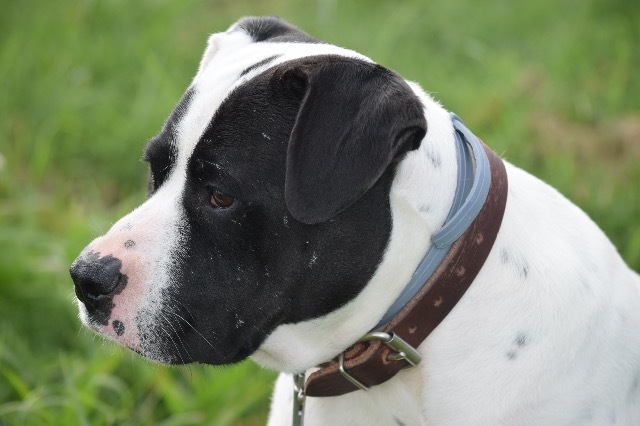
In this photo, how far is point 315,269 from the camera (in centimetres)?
231

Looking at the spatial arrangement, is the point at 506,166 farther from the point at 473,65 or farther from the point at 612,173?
the point at 473,65

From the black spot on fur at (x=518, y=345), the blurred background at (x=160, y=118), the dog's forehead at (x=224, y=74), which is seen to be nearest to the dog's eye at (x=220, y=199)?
the dog's forehead at (x=224, y=74)

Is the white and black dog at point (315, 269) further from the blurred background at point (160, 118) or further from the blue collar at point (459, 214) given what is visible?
the blurred background at point (160, 118)

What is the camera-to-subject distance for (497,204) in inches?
92.6

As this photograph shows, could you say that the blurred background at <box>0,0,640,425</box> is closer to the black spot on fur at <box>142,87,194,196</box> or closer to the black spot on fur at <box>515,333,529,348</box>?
the black spot on fur at <box>515,333,529,348</box>


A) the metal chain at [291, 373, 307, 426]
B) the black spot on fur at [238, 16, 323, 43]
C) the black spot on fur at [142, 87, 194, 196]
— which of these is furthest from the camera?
the black spot on fur at [238, 16, 323, 43]

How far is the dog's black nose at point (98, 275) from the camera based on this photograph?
7.42ft

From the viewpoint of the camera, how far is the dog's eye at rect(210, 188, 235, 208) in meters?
2.28

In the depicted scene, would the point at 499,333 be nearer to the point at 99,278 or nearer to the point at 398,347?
the point at 398,347

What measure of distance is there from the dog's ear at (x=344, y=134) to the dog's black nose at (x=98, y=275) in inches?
18.0

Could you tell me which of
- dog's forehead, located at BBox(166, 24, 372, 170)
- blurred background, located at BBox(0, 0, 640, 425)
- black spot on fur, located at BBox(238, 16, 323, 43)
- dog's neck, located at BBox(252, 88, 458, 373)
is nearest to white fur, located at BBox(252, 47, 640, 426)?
dog's neck, located at BBox(252, 88, 458, 373)

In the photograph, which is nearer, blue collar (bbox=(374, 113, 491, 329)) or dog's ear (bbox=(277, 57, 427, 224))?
dog's ear (bbox=(277, 57, 427, 224))

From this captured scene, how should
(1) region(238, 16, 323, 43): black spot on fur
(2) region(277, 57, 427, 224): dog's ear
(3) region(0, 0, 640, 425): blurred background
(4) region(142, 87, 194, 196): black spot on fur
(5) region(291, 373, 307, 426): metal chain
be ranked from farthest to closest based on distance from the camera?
(3) region(0, 0, 640, 425): blurred background → (1) region(238, 16, 323, 43): black spot on fur → (5) region(291, 373, 307, 426): metal chain → (4) region(142, 87, 194, 196): black spot on fur → (2) region(277, 57, 427, 224): dog's ear

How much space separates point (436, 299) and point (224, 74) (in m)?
0.78
